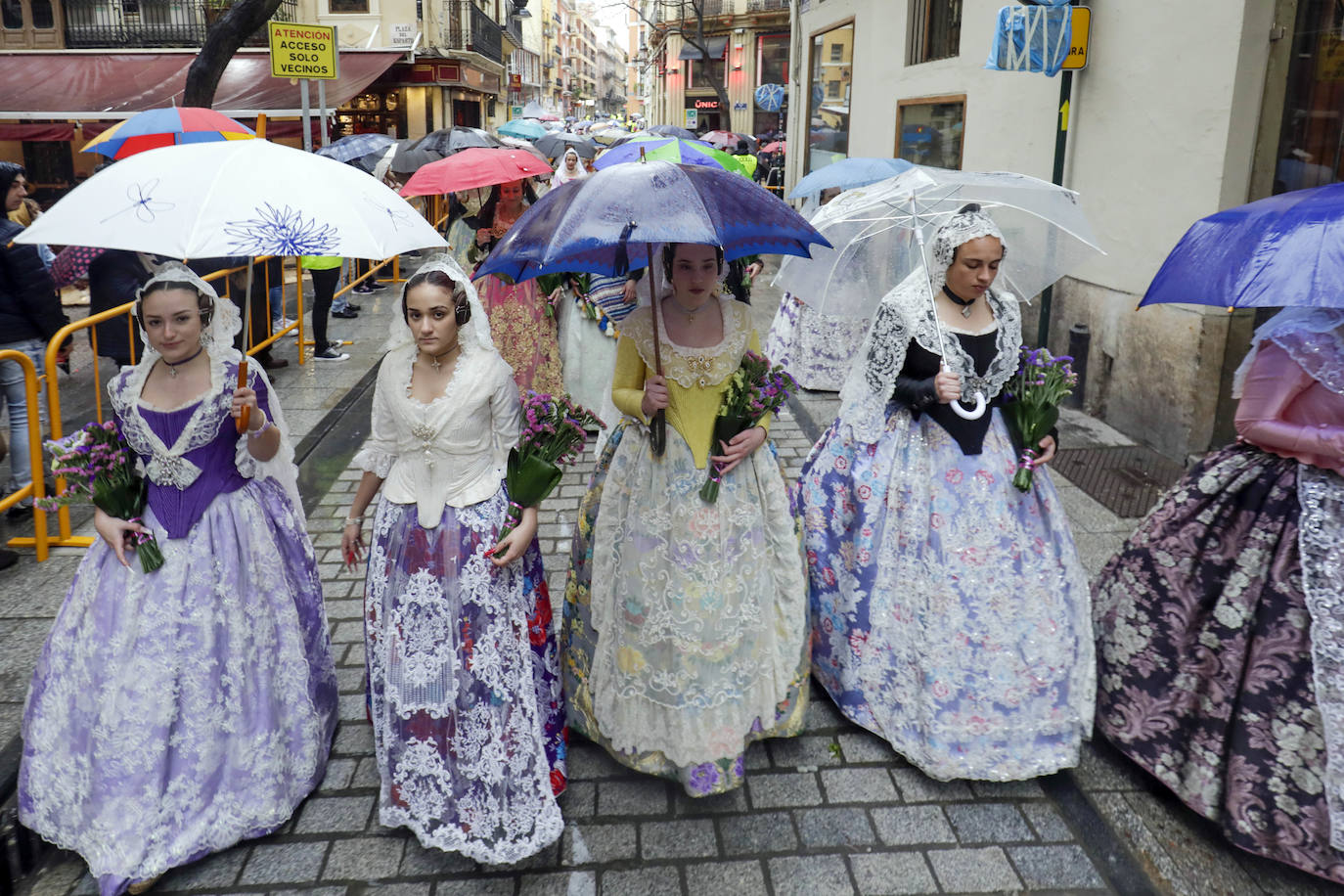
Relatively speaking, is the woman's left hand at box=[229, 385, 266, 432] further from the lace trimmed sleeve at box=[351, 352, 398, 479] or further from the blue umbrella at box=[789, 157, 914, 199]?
the blue umbrella at box=[789, 157, 914, 199]

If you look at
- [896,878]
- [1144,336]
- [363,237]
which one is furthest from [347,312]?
[896,878]

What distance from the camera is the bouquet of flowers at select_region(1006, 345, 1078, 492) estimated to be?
3553 mm

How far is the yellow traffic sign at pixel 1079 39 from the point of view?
700cm

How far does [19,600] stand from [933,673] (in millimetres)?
4363

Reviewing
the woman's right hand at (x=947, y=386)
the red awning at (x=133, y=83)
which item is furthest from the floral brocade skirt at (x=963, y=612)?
the red awning at (x=133, y=83)

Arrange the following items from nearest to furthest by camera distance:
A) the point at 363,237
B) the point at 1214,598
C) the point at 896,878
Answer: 1. the point at 363,237
2. the point at 896,878
3. the point at 1214,598

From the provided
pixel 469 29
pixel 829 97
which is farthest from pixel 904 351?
pixel 469 29

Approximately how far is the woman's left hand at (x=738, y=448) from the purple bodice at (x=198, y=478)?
1.66 m

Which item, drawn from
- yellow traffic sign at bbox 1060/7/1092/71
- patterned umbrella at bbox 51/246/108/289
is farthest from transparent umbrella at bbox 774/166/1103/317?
patterned umbrella at bbox 51/246/108/289

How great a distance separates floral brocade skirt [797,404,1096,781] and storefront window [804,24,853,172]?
11996mm

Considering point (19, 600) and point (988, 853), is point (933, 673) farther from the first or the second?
point (19, 600)

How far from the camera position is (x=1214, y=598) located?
3207 mm

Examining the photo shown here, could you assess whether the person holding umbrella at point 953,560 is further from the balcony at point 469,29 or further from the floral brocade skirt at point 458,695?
the balcony at point 469,29

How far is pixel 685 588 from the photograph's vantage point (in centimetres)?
321
